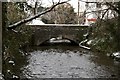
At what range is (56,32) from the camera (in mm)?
10484

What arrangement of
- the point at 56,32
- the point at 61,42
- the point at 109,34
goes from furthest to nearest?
the point at 61,42
the point at 56,32
the point at 109,34

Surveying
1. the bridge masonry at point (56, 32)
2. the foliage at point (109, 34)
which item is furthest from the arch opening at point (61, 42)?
the foliage at point (109, 34)

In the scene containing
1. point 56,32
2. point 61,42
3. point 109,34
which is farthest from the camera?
point 61,42

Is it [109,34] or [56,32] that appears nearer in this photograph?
[109,34]

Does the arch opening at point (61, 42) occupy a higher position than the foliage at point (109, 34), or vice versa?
the foliage at point (109, 34)

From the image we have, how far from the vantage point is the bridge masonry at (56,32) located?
409 inches

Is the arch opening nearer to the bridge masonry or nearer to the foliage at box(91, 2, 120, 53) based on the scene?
the bridge masonry

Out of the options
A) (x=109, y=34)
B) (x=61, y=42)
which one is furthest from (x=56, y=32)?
(x=109, y=34)

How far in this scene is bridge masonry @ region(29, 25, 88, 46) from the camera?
34.1ft

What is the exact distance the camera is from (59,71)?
480cm

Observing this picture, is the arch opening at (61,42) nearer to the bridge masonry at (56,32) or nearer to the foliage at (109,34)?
the bridge masonry at (56,32)

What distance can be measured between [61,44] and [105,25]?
465 cm

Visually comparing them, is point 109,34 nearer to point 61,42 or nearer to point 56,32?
point 56,32

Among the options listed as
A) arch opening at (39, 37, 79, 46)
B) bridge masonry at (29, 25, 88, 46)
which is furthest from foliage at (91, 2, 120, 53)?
arch opening at (39, 37, 79, 46)
